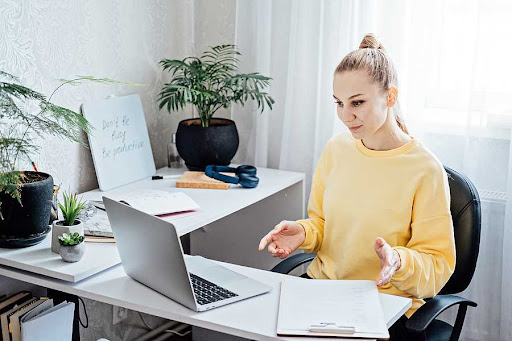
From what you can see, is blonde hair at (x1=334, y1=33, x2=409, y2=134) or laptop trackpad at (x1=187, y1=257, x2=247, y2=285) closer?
laptop trackpad at (x1=187, y1=257, x2=247, y2=285)

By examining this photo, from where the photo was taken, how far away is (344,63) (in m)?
1.88

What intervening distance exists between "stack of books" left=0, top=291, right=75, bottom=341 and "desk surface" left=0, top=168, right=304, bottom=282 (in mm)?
152

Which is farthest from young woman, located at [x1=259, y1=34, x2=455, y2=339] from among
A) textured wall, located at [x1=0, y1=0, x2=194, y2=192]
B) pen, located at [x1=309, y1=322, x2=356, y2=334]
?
textured wall, located at [x1=0, y1=0, x2=194, y2=192]

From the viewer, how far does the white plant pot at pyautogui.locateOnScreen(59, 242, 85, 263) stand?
69.6 inches

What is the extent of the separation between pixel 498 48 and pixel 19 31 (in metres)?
1.43

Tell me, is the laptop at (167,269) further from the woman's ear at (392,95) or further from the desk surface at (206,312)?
the woman's ear at (392,95)

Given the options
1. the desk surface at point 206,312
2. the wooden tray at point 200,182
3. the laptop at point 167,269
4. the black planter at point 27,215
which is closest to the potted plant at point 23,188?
the black planter at point 27,215

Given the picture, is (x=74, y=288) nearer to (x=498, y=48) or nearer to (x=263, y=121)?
(x=263, y=121)

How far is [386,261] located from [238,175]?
86 centimetres

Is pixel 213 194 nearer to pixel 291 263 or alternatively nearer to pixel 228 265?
pixel 291 263

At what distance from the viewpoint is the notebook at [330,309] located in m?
1.46

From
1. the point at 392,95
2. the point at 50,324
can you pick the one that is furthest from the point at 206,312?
the point at 392,95

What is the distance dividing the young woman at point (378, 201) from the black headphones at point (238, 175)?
1.31ft

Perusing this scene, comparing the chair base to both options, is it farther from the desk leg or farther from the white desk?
the desk leg
